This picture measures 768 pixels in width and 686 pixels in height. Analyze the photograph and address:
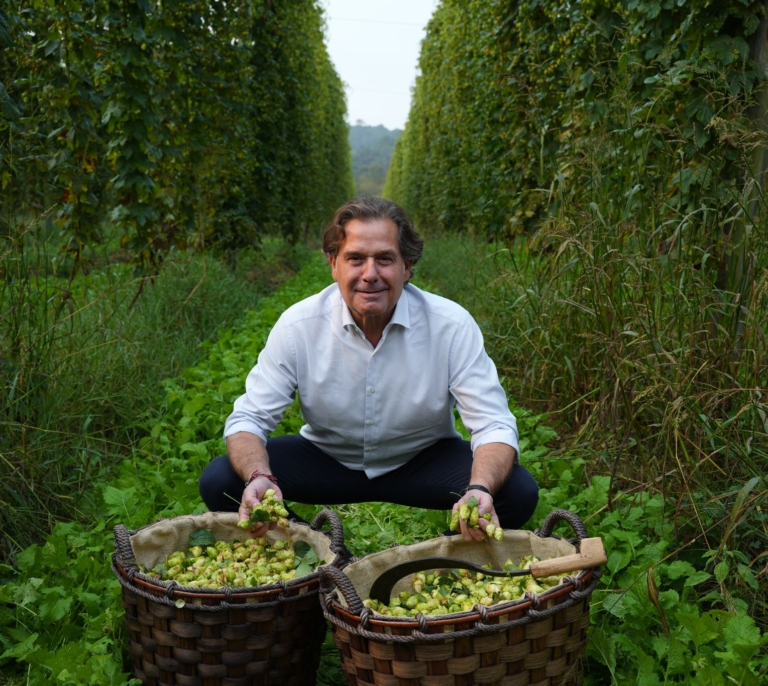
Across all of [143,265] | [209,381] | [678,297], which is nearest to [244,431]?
[678,297]

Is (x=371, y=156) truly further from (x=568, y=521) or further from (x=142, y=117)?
(x=568, y=521)

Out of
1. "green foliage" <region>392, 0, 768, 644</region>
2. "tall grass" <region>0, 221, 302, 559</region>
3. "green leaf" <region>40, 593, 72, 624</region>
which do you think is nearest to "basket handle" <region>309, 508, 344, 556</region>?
"green leaf" <region>40, 593, 72, 624</region>

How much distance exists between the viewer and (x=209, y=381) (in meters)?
5.03

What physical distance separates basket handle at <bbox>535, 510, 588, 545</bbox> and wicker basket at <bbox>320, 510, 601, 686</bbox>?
20cm

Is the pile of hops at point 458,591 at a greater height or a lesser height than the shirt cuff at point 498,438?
lesser

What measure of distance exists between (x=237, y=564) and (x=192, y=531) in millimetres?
263

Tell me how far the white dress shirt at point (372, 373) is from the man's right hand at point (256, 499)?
0.97ft

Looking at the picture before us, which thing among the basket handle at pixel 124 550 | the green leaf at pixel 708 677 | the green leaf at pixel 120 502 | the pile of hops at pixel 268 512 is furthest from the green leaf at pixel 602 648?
the green leaf at pixel 120 502

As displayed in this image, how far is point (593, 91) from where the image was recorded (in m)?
5.29

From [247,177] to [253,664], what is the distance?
944cm

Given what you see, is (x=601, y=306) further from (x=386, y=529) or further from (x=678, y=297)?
(x=386, y=529)

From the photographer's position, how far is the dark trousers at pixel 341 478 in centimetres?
279

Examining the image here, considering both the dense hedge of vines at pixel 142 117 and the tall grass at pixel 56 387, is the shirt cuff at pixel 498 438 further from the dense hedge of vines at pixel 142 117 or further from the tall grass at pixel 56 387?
the dense hedge of vines at pixel 142 117

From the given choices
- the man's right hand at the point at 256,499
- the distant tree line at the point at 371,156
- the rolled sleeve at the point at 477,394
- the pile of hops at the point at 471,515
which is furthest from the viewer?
the distant tree line at the point at 371,156
